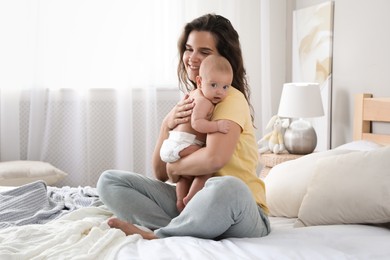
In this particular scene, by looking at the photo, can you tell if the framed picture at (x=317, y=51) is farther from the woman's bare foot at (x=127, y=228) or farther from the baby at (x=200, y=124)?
the woman's bare foot at (x=127, y=228)

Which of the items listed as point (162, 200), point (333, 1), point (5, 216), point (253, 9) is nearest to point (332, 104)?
point (333, 1)

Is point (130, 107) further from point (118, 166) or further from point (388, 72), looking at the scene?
point (388, 72)

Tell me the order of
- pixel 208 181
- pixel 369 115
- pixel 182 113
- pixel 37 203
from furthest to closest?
pixel 369 115
pixel 37 203
pixel 182 113
pixel 208 181

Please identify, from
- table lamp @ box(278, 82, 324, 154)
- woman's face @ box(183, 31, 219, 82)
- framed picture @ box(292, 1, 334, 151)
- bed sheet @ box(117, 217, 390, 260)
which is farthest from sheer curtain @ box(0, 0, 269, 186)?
bed sheet @ box(117, 217, 390, 260)

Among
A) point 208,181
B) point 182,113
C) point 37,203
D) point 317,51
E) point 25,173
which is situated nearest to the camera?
point 208,181

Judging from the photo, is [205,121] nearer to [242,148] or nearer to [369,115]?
[242,148]

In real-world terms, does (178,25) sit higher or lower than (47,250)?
higher

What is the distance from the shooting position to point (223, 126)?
5.45 ft

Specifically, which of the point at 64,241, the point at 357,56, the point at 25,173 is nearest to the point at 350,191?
the point at 64,241

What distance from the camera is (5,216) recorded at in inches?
70.6

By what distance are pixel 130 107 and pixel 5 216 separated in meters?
2.09

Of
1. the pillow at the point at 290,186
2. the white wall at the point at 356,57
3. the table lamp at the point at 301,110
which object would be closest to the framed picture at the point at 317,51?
the white wall at the point at 356,57

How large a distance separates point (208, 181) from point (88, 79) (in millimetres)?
2432

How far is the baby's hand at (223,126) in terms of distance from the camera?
1.66 metres
